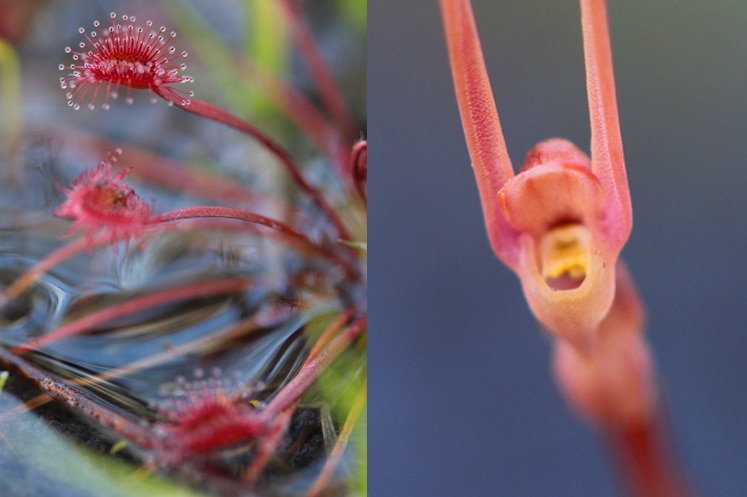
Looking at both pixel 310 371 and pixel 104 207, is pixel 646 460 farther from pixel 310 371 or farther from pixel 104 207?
pixel 104 207

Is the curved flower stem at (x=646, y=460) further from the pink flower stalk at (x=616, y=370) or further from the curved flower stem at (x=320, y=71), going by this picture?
the curved flower stem at (x=320, y=71)

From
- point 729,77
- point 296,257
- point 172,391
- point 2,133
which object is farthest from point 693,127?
point 2,133

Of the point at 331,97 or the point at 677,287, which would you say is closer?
the point at 677,287

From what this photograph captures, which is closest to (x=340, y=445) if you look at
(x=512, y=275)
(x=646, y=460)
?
(x=512, y=275)

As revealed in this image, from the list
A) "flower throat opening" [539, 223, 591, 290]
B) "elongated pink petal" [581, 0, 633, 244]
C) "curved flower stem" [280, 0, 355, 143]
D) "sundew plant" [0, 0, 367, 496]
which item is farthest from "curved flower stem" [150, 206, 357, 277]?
"elongated pink petal" [581, 0, 633, 244]

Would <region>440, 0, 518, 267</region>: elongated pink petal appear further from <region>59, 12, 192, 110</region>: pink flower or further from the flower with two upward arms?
<region>59, 12, 192, 110</region>: pink flower

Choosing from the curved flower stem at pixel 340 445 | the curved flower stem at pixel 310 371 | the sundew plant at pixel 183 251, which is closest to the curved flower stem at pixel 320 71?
the sundew plant at pixel 183 251

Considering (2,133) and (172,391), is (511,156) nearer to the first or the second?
(172,391)
